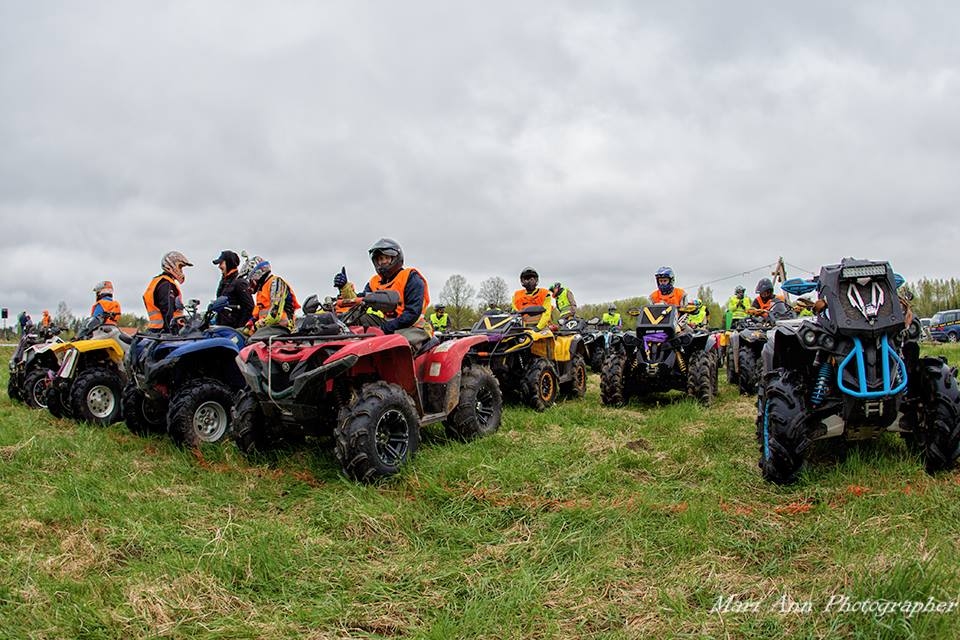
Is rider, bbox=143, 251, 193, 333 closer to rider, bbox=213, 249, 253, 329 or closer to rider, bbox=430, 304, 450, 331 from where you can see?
rider, bbox=213, 249, 253, 329

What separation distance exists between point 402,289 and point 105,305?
5.54 metres

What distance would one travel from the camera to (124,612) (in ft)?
8.85

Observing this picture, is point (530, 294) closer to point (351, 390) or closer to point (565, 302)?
point (565, 302)

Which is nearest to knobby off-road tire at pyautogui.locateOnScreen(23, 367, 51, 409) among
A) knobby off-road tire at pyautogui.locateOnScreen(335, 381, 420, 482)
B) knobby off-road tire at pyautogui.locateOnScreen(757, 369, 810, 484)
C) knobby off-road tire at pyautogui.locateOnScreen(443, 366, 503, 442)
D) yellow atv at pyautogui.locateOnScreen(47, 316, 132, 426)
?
yellow atv at pyautogui.locateOnScreen(47, 316, 132, 426)

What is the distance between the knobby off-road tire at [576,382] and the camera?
8.72 metres

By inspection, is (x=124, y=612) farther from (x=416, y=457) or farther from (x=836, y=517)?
(x=836, y=517)

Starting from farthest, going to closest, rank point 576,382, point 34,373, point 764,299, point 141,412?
point 764,299
point 34,373
point 576,382
point 141,412

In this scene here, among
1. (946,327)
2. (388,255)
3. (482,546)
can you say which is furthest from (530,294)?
(946,327)

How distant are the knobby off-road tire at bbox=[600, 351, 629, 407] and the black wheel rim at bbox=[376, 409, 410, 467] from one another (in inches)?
146

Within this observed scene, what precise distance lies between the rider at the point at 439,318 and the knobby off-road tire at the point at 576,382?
6793mm

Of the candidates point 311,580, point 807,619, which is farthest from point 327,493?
point 807,619

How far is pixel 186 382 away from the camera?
5945 mm

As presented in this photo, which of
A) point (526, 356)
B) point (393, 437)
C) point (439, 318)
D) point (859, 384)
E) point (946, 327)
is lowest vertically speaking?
point (393, 437)

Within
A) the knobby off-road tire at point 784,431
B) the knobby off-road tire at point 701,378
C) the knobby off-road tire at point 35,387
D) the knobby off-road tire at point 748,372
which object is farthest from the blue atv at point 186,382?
the knobby off-road tire at point 748,372
